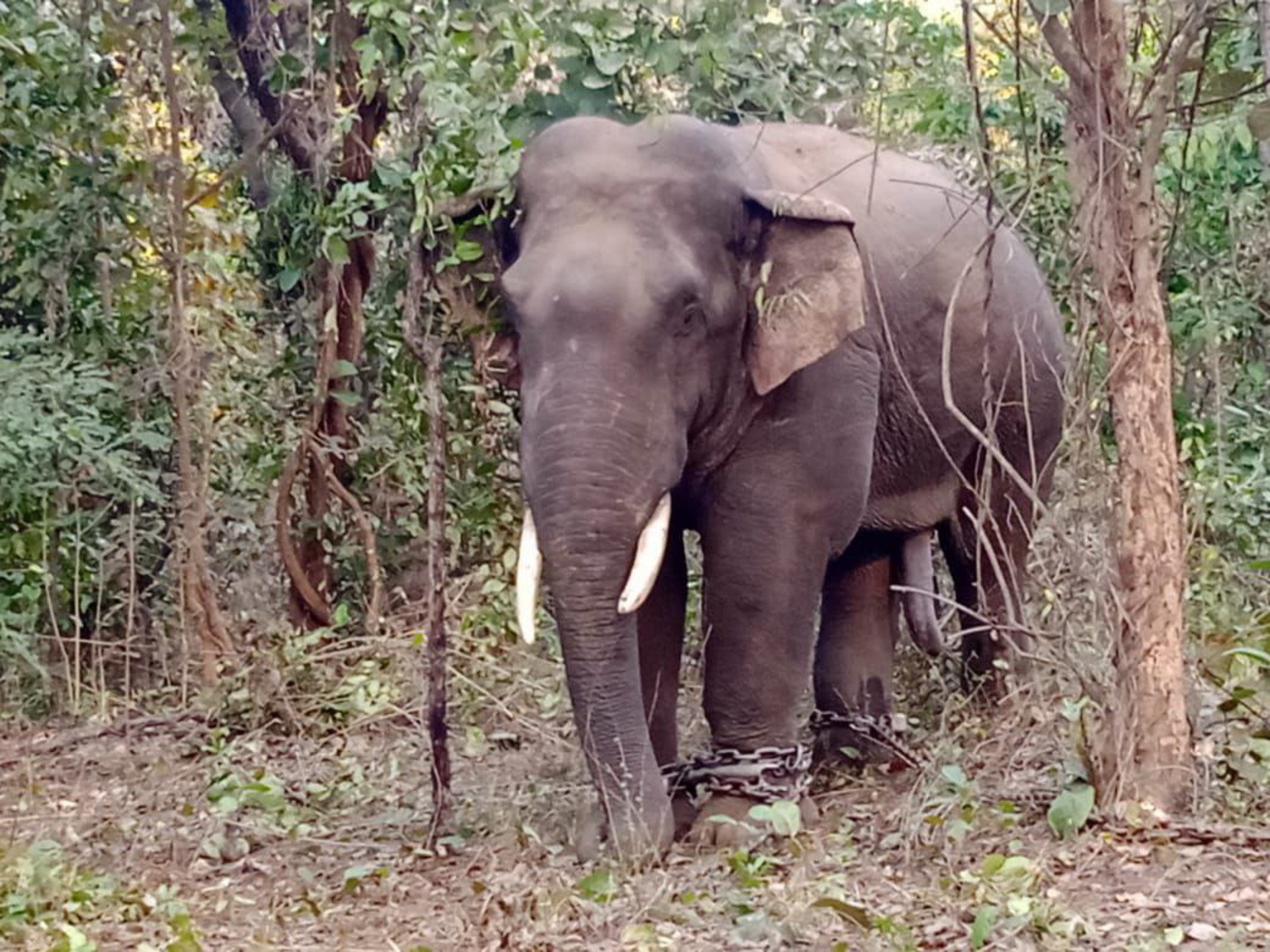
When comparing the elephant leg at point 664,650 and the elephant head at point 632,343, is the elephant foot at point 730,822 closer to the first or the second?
the elephant head at point 632,343

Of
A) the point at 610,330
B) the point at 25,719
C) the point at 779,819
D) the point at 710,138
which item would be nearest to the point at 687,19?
the point at 710,138

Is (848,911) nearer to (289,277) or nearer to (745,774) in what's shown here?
(745,774)

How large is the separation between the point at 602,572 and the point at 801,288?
124 cm

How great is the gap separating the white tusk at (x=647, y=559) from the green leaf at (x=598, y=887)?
0.85m

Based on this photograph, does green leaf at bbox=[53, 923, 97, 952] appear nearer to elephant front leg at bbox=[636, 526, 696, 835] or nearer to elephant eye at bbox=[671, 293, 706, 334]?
elephant front leg at bbox=[636, 526, 696, 835]

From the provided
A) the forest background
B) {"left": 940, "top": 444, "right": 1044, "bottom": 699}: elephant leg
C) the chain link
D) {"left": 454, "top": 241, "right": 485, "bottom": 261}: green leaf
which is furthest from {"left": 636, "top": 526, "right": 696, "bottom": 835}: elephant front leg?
{"left": 940, "top": 444, "right": 1044, "bottom": 699}: elephant leg

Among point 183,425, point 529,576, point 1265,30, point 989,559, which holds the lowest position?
point 989,559

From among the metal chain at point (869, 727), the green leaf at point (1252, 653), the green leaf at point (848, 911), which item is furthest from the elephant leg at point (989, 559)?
the green leaf at point (848, 911)

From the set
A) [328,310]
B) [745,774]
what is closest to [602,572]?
[745,774]

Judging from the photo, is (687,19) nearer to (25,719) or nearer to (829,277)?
(829,277)

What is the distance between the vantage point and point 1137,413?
5324 millimetres

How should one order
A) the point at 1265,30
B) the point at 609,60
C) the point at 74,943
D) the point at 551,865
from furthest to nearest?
the point at 609,60, the point at 1265,30, the point at 551,865, the point at 74,943

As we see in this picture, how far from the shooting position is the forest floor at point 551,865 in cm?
466

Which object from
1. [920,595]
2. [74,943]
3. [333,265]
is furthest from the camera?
[333,265]
